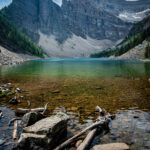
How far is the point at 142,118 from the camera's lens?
9.69 m

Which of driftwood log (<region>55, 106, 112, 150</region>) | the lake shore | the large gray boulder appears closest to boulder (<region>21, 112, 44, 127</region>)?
the large gray boulder

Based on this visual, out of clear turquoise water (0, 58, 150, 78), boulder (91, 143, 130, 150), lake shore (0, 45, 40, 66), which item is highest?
lake shore (0, 45, 40, 66)

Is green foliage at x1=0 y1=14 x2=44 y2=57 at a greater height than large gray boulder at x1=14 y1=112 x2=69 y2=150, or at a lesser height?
greater

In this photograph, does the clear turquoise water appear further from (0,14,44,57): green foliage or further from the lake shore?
(0,14,44,57): green foliage

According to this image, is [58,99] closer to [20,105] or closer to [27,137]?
[20,105]

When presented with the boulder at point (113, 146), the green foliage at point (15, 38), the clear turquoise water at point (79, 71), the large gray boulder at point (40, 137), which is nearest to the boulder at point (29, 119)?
the large gray boulder at point (40, 137)

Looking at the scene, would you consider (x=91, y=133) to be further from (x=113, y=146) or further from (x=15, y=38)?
(x=15, y=38)

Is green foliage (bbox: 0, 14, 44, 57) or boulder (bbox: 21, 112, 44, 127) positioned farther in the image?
green foliage (bbox: 0, 14, 44, 57)

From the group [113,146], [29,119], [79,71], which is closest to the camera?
[113,146]

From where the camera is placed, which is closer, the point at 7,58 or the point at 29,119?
the point at 29,119

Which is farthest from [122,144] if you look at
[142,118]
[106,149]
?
[142,118]

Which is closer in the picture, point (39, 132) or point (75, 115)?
point (39, 132)

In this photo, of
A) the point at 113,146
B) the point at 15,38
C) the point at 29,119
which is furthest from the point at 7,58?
the point at 113,146

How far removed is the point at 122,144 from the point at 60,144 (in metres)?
2.95
